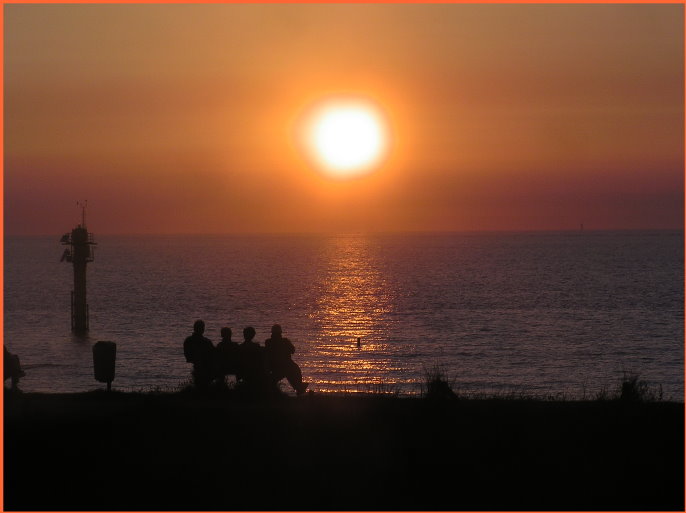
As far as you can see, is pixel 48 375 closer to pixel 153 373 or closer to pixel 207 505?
pixel 153 373

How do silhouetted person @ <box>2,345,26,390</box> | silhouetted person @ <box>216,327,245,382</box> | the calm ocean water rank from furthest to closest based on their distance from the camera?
the calm ocean water
silhouetted person @ <box>2,345,26,390</box>
silhouetted person @ <box>216,327,245,382</box>

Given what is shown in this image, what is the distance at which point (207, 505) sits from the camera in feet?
28.3

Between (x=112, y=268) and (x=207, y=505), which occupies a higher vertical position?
(x=112, y=268)

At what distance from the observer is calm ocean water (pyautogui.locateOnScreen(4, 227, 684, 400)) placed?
143 feet

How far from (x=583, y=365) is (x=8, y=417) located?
130 feet

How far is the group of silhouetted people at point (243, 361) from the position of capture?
46.4 feet

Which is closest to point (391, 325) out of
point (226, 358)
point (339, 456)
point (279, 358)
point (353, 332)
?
point (353, 332)

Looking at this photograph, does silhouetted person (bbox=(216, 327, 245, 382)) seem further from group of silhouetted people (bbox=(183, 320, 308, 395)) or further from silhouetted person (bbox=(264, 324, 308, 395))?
silhouetted person (bbox=(264, 324, 308, 395))

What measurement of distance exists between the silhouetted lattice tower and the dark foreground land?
171ft

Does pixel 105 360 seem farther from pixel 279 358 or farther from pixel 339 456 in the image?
pixel 339 456

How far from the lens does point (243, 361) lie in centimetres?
1418

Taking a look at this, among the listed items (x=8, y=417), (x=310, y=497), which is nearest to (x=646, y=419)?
(x=310, y=497)

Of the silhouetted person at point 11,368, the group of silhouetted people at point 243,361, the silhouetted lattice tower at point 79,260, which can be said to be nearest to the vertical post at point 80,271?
the silhouetted lattice tower at point 79,260

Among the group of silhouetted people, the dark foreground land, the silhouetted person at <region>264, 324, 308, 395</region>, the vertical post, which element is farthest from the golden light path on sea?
the vertical post
